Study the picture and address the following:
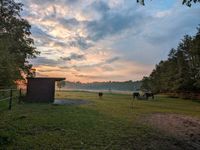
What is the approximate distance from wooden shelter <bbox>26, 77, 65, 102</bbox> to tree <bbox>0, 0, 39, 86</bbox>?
5.82 ft

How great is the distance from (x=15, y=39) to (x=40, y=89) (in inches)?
306

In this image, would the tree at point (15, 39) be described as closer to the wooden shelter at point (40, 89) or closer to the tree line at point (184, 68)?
the wooden shelter at point (40, 89)

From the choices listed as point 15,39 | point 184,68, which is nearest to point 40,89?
point 15,39

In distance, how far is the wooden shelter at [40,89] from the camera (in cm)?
3088

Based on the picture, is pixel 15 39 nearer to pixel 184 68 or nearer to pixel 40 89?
pixel 40 89

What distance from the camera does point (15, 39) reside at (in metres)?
34.9

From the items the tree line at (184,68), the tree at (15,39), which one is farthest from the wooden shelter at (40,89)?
the tree line at (184,68)

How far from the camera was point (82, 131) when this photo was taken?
12.0m

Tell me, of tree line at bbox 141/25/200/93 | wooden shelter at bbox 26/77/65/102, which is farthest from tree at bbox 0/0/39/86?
tree line at bbox 141/25/200/93

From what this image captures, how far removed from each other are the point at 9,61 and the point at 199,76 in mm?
42372

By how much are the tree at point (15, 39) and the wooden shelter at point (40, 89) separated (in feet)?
5.82

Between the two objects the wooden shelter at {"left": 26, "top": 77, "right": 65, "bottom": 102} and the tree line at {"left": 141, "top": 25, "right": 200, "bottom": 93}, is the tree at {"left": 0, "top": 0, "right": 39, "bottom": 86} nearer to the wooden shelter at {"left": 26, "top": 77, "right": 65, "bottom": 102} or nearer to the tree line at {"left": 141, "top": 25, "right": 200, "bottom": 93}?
the wooden shelter at {"left": 26, "top": 77, "right": 65, "bottom": 102}

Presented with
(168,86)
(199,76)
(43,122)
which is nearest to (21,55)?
(43,122)

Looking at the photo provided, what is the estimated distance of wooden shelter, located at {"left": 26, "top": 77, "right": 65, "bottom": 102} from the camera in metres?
30.9
